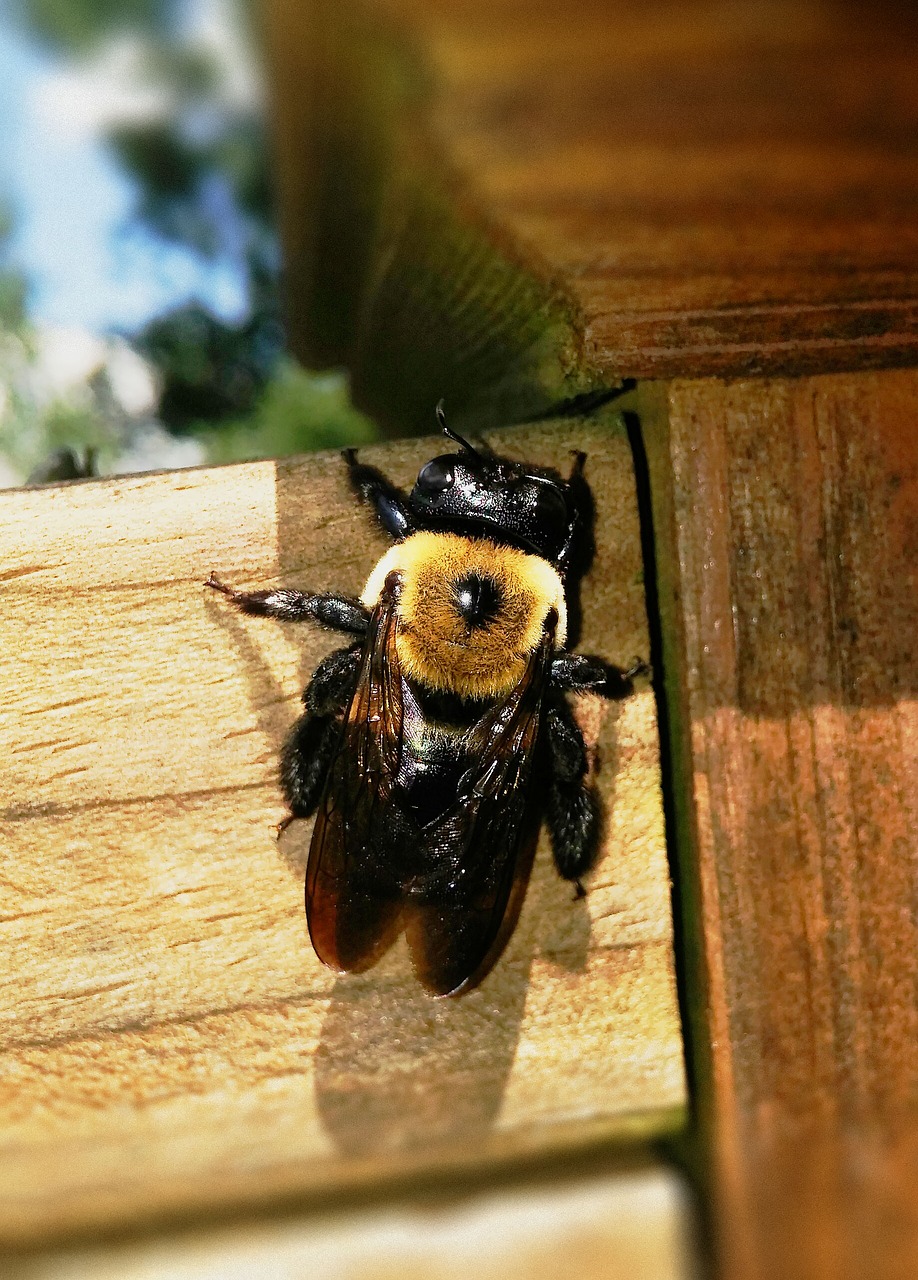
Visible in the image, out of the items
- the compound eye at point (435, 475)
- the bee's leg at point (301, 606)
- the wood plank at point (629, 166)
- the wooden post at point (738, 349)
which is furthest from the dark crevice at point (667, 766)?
the bee's leg at point (301, 606)

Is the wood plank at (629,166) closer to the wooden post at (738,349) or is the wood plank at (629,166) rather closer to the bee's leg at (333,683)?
the wooden post at (738,349)

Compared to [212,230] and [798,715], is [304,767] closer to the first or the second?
[798,715]

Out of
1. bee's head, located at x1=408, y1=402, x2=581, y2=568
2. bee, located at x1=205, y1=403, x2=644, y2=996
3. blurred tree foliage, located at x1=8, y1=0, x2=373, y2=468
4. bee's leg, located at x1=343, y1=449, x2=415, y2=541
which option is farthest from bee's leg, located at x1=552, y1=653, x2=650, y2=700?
blurred tree foliage, located at x1=8, y1=0, x2=373, y2=468

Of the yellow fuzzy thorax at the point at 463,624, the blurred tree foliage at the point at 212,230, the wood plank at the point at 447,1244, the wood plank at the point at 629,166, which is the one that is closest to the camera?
the wood plank at the point at 447,1244

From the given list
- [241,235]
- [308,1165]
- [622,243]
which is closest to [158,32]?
[622,243]

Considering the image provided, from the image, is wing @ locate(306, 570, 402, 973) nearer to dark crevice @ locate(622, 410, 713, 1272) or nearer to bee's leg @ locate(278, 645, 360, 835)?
bee's leg @ locate(278, 645, 360, 835)

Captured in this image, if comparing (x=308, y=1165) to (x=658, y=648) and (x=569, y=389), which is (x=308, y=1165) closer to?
(x=658, y=648)

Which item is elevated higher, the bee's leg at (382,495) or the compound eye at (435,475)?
the compound eye at (435,475)

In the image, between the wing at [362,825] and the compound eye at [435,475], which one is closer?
the wing at [362,825]
